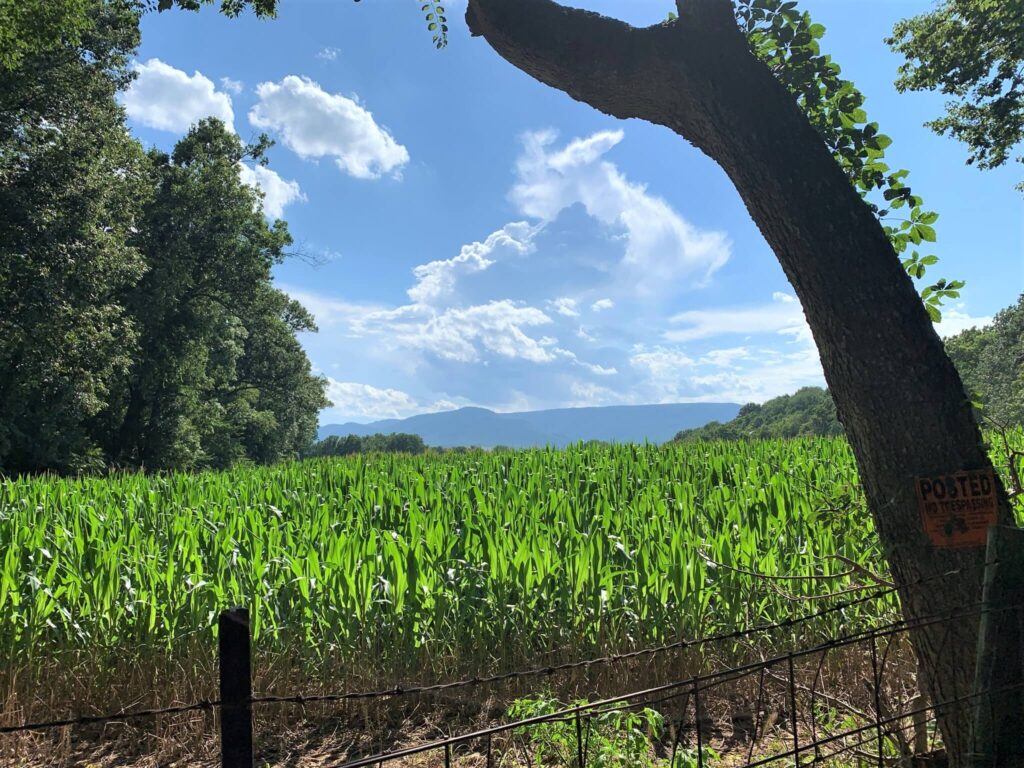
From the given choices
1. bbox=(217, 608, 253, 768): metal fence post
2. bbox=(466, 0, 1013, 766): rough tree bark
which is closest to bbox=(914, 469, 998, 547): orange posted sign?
bbox=(466, 0, 1013, 766): rough tree bark

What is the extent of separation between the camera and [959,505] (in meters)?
2.33

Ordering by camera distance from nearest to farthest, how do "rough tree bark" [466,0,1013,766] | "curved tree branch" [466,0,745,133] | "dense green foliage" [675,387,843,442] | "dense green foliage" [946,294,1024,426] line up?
"rough tree bark" [466,0,1013,766] → "curved tree branch" [466,0,745,133] → "dense green foliage" [946,294,1024,426] → "dense green foliage" [675,387,843,442]

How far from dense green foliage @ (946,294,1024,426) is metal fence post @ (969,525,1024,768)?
4686cm

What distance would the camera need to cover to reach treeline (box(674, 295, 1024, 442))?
44938 mm

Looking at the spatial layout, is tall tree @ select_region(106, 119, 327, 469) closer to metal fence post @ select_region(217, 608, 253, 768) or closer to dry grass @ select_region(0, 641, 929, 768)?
dry grass @ select_region(0, 641, 929, 768)

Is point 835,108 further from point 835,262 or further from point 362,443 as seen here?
point 362,443

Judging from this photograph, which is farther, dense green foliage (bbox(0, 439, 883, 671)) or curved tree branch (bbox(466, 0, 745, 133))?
dense green foliage (bbox(0, 439, 883, 671))

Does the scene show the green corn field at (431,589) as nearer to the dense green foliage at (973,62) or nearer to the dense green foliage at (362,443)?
the dense green foliage at (973,62)

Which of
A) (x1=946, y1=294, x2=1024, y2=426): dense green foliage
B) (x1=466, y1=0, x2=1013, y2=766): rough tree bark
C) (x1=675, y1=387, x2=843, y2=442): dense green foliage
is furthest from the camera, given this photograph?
(x1=675, y1=387, x2=843, y2=442): dense green foliage

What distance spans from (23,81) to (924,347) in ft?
74.4

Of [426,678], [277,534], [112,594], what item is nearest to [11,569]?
[112,594]

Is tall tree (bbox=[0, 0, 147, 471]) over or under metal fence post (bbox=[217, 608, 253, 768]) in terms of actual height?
over

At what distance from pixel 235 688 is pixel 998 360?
2660 inches

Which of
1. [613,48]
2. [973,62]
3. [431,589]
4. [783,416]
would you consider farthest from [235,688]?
[783,416]
